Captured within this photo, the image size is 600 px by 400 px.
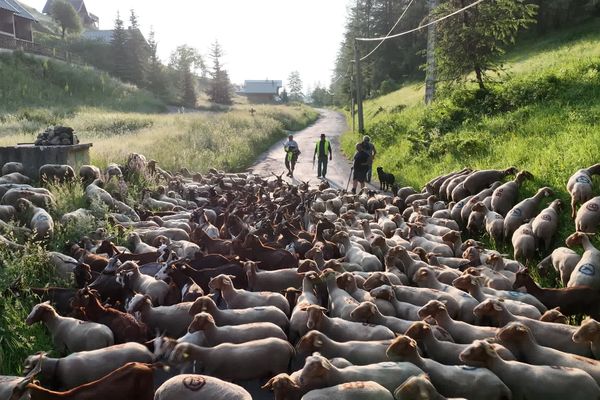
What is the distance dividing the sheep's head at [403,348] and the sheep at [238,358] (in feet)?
4.15

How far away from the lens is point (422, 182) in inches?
704

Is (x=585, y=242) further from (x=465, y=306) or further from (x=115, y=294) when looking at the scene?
(x=115, y=294)

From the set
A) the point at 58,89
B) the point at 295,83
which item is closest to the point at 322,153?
the point at 58,89

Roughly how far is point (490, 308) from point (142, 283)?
5090mm

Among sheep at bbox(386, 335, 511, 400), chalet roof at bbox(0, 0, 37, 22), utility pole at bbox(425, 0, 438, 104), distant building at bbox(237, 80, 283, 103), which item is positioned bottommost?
sheep at bbox(386, 335, 511, 400)

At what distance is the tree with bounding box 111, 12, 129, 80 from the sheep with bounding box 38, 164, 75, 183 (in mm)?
59983

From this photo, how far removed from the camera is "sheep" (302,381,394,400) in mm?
4504

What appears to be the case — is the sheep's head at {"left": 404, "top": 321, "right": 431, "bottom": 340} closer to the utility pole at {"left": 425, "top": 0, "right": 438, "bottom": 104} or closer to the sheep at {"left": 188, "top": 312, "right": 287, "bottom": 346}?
the sheep at {"left": 188, "top": 312, "right": 287, "bottom": 346}

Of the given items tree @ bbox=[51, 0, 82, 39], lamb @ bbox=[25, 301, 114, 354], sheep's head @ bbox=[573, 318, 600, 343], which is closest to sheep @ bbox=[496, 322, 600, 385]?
sheep's head @ bbox=[573, 318, 600, 343]

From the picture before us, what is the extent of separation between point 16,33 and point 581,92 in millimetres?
59154

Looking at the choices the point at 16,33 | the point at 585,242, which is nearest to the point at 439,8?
the point at 585,242

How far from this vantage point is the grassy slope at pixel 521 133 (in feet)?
40.4

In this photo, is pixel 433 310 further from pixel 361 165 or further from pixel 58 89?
pixel 58 89

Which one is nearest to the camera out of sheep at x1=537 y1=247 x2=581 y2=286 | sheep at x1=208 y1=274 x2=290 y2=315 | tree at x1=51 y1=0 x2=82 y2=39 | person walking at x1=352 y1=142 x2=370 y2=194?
sheep at x1=208 y1=274 x2=290 y2=315
